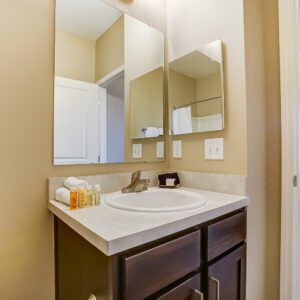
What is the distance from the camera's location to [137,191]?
3.80ft

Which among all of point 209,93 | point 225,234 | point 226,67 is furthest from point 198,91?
point 225,234

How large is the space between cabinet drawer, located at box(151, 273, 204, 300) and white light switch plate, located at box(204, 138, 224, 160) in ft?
2.04

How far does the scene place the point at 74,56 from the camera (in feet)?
3.57

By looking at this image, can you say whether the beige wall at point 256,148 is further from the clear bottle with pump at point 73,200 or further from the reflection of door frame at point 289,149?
the clear bottle with pump at point 73,200

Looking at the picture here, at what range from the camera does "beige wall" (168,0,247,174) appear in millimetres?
1107

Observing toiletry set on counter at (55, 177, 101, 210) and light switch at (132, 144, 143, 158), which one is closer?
toiletry set on counter at (55, 177, 101, 210)

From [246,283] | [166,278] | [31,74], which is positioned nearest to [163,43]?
[31,74]

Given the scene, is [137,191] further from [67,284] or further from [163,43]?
[163,43]

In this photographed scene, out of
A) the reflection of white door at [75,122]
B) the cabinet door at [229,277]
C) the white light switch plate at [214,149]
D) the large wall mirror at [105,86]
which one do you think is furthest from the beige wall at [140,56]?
the cabinet door at [229,277]

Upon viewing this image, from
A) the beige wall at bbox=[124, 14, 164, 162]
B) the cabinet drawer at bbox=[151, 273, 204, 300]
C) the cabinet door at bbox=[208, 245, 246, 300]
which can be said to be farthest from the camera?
the beige wall at bbox=[124, 14, 164, 162]

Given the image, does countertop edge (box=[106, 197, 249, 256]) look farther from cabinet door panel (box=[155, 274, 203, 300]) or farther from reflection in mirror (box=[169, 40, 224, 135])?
reflection in mirror (box=[169, 40, 224, 135])

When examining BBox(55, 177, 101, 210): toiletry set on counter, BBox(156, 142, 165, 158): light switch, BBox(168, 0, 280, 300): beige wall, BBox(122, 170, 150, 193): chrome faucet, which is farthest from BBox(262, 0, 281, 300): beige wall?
BBox(55, 177, 101, 210): toiletry set on counter

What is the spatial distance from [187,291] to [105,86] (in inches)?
40.6

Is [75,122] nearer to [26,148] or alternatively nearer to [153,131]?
[26,148]
